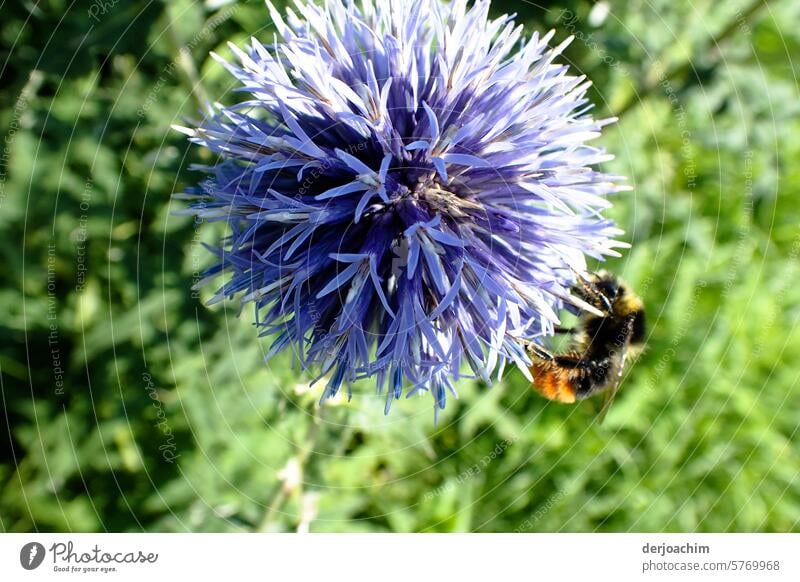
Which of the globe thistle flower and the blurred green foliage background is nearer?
the globe thistle flower

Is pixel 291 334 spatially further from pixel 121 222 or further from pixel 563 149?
pixel 121 222

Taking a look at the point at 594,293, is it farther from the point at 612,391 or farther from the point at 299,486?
the point at 299,486

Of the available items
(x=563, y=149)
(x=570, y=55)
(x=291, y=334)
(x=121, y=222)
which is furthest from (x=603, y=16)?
(x=121, y=222)

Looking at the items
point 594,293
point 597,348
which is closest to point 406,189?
point 594,293
